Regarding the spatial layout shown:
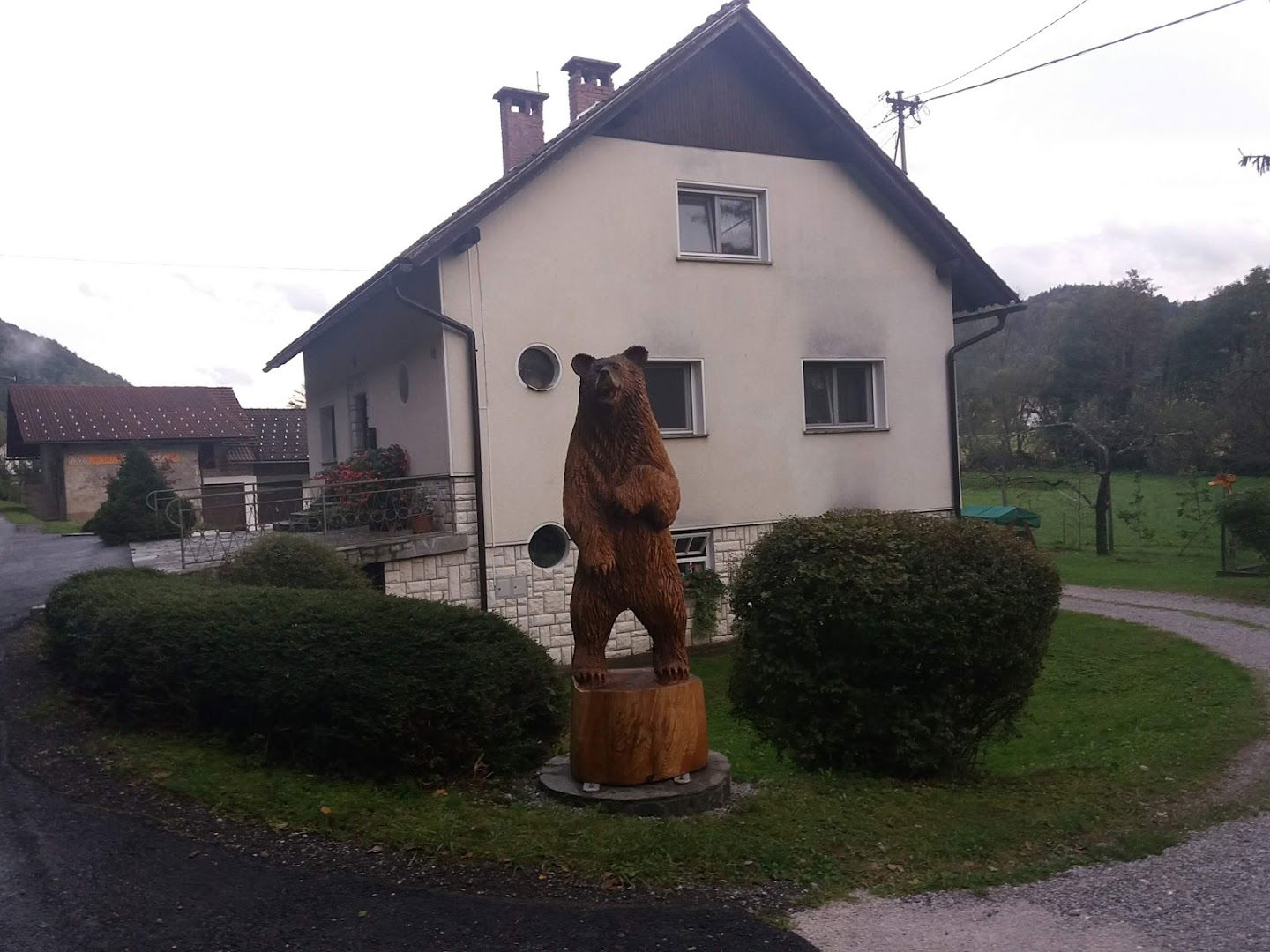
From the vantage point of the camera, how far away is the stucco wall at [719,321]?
13836 mm

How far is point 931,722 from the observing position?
7.00 meters

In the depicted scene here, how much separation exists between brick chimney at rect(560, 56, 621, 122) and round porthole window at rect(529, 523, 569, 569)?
6827mm

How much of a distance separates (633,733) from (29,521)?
116 ft

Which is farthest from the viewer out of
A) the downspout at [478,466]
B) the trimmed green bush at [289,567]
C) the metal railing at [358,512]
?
the downspout at [478,466]

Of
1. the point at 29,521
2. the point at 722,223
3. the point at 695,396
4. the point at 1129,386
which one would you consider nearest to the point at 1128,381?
the point at 1129,386

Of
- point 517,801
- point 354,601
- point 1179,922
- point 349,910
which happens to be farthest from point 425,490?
point 1179,922

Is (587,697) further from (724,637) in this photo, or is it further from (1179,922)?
(724,637)

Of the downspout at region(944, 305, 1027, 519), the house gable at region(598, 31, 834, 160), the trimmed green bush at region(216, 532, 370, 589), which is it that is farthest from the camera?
the downspout at region(944, 305, 1027, 519)

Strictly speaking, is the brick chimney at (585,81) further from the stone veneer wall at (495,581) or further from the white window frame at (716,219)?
the stone veneer wall at (495,581)

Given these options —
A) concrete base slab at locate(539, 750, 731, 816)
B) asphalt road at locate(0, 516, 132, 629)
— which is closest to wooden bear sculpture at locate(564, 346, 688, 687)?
concrete base slab at locate(539, 750, 731, 816)

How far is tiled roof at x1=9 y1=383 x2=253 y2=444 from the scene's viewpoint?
37.5 m

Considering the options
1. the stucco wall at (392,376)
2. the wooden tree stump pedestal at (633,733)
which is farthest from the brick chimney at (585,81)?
the wooden tree stump pedestal at (633,733)

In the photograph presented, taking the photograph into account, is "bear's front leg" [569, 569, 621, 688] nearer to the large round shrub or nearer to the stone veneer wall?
the large round shrub

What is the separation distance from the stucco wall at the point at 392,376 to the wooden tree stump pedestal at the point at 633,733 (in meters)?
7.85
